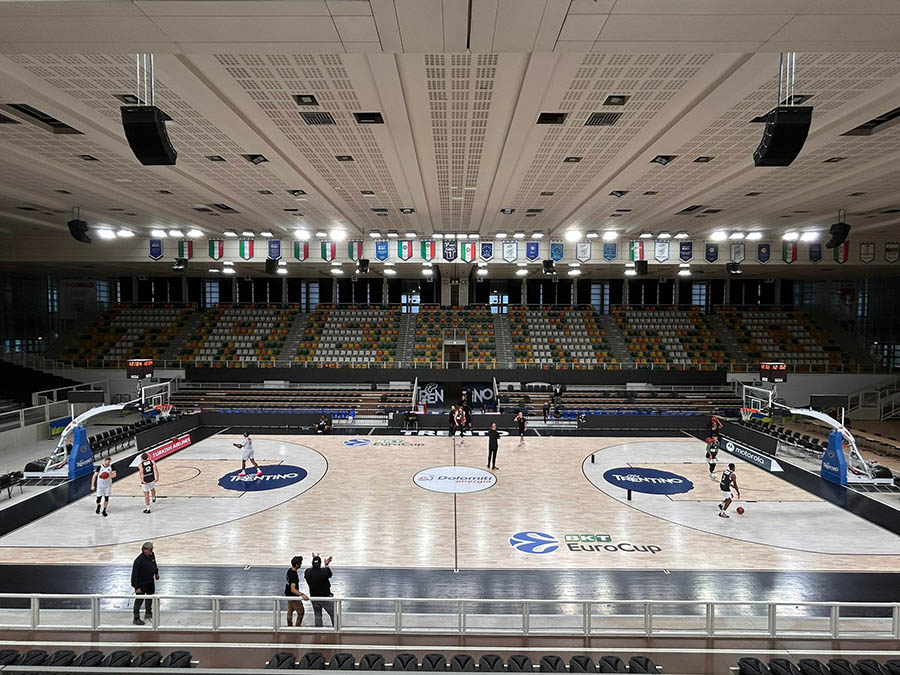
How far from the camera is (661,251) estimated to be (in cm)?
2214

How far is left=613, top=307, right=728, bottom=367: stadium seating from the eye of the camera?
32.4 metres

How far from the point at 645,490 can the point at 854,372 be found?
23922mm

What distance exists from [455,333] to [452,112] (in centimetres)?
2549

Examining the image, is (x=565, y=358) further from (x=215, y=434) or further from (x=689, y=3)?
(x=689, y=3)

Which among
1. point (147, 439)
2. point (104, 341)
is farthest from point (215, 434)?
point (104, 341)

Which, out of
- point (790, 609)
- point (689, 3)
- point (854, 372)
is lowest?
point (790, 609)

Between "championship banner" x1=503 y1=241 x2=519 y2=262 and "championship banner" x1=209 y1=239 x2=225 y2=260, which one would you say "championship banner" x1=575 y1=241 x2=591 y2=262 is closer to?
"championship banner" x1=503 y1=241 x2=519 y2=262

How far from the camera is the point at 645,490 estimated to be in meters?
15.0

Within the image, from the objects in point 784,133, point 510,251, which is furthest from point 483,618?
point 510,251

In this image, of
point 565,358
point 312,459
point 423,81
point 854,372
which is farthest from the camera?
point 565,358

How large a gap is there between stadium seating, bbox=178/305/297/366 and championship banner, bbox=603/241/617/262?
70.6ft

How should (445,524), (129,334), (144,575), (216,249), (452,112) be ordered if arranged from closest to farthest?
1. (144,575)
2. (452,112)
3. (445,524)
4. (216,249)
5. (129,334)

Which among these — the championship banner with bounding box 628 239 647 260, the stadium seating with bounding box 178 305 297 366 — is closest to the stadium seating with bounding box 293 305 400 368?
the stadium seating with bounding box 178 305 297 366

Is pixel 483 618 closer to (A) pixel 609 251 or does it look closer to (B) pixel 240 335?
(A) pixel 609 251
